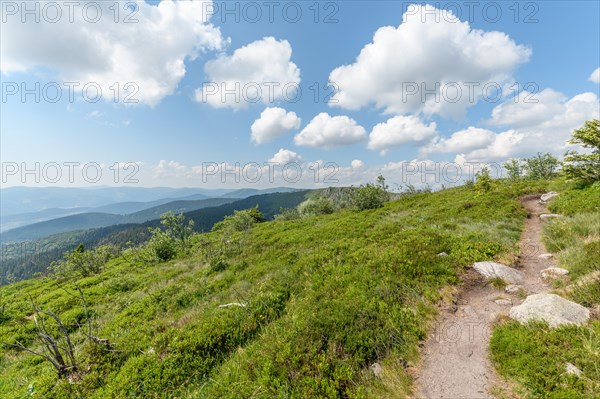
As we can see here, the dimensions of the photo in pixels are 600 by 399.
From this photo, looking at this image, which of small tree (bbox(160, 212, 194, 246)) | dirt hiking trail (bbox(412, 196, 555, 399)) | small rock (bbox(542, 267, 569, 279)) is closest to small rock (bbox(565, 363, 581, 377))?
dirt hiking trail (bbox(412, 196, 555, 399))

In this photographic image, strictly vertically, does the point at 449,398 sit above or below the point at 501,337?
below

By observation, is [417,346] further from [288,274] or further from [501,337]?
[288,274]

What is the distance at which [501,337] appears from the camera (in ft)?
21.0

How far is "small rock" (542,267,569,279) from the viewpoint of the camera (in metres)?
9.20

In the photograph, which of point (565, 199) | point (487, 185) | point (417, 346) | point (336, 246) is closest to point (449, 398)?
point (417, 346)

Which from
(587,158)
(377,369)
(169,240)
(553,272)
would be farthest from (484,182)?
(169,240)

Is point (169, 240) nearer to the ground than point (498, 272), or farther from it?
nearer to the ground

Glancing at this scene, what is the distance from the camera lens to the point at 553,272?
31.0ft

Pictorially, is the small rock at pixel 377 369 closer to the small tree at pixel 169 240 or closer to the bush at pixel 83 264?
the small tree at pixel 169 240

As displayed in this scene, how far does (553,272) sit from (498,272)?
1.74 meters

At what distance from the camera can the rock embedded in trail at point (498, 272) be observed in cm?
956

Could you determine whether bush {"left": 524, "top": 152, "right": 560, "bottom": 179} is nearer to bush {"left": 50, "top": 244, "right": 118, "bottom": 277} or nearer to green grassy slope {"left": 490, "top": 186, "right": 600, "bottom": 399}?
green grassy slope {"left": 490, "top": 186, "right": 600, "bottom": 399}

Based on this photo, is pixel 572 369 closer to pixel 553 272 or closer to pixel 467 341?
pixel 467 341

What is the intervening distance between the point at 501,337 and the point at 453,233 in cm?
902
